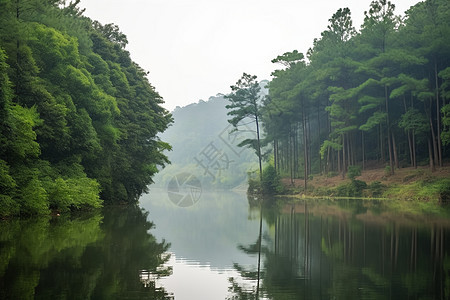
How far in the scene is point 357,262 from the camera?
30.9ft

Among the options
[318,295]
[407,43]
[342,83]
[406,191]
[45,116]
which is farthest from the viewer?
[342,83]

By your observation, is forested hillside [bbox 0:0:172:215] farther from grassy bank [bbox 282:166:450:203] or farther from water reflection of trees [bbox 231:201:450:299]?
grassy bank [bbox 282:166:450:203]

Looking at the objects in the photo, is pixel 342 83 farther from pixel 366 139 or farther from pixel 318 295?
pixel 318 295

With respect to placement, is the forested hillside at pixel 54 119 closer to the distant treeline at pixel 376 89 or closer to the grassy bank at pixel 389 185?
the grassy bank at pixel 389 185

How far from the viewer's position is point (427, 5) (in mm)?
40875

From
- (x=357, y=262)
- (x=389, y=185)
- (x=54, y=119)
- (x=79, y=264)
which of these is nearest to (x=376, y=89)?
(x=389, y=185)

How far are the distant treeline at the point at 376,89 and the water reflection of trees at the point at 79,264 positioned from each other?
30.9 meters

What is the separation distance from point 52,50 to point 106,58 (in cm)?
1340

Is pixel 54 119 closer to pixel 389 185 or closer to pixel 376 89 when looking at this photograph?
pixel 389 185

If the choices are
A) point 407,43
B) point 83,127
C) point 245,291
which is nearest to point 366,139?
point 407,43

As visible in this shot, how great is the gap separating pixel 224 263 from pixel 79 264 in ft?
9.95

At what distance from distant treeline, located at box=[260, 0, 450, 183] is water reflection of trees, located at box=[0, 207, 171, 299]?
30.9 m

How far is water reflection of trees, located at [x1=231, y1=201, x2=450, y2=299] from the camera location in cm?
700

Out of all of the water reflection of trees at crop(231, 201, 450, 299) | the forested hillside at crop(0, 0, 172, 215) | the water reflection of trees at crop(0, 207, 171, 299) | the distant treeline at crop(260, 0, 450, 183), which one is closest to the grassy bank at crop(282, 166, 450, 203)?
the distant treeline at crop(260, 0, 450, 183)
